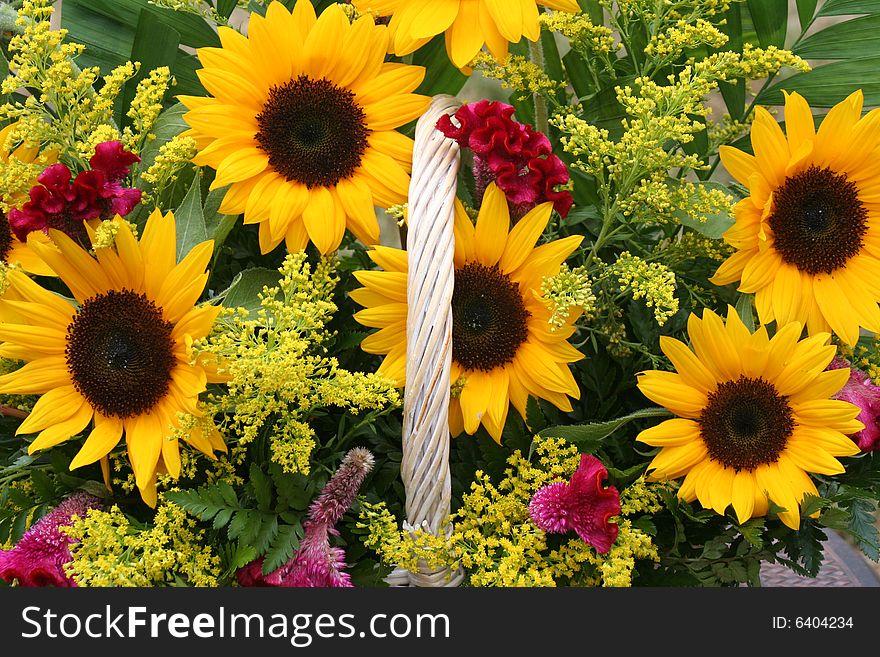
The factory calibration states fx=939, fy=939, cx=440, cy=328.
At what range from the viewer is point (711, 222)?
2.57 ft

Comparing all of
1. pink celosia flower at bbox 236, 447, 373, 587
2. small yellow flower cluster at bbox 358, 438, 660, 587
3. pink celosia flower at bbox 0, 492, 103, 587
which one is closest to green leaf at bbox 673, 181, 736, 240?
small yellow flower cluster at bbox 358, 438, 660, 587

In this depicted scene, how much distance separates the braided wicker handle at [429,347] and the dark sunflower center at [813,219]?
0.88 feet

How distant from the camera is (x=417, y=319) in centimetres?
70

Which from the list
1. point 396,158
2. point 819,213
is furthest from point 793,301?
point 396,158

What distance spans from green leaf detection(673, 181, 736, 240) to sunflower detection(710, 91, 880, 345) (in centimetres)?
3

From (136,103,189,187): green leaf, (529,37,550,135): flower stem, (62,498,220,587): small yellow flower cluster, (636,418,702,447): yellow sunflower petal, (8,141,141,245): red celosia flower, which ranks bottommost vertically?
(62,498,220,587): small yellow flower cluster

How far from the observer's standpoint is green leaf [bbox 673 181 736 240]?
0.78 m

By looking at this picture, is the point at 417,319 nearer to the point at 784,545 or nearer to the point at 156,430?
the point at 156,430

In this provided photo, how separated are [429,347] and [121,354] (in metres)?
0.24

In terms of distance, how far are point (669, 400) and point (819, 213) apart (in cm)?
19

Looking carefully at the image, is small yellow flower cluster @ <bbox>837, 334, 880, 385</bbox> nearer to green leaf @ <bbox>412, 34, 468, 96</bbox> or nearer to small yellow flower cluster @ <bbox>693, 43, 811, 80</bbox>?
small yellow flower cluster @ <bbox>693, 43, 811, 80</bbox>

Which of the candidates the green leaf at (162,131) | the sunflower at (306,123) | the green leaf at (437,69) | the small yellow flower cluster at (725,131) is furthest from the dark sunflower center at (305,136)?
the small yellow flower cluster at (725,131)

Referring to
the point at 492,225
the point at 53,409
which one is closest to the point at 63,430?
the point at 53,409

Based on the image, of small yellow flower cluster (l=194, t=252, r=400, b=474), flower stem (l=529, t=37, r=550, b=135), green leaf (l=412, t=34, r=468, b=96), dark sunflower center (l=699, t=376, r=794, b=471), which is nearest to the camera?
small yellow flower cluster (l=194, t=252, r=400, b=474)
